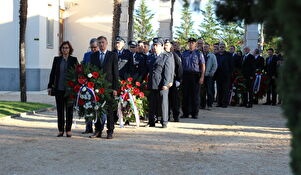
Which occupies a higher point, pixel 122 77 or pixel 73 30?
pixel 73 30

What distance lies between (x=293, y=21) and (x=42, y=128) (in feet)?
33.4

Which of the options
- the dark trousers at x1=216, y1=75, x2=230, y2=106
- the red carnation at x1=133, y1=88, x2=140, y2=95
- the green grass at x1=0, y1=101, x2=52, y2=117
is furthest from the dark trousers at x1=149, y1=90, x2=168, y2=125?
the dark trousers at x1=216, y1=75, x2=230, y2=106

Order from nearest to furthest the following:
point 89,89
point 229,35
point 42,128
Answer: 1. point 89,89
2. point 42,128
3. point 229,35

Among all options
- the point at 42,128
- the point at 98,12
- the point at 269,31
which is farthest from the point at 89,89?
the point at 98,12

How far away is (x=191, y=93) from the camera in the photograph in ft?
49.5

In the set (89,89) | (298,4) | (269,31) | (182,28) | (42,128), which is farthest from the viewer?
(182,28)

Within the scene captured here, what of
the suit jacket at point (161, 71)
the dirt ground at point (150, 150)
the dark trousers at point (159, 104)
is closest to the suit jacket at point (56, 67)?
the dirt ground at point (150, 150)

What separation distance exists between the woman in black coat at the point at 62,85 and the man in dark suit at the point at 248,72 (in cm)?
1045

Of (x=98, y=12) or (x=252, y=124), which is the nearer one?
(x=252, y=124)

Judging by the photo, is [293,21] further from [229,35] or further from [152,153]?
[229,35]

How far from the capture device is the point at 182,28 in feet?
354

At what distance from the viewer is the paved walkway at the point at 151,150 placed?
274 inches

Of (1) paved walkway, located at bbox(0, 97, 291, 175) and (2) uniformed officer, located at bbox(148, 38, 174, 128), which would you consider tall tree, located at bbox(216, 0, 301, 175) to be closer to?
(1) paved walkway, located at bbox(0, 97, 291, 175)

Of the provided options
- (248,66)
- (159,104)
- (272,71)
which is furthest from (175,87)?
(272,71)
